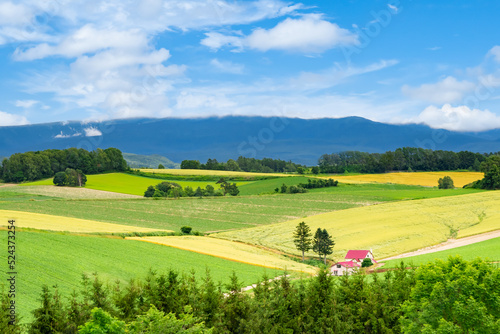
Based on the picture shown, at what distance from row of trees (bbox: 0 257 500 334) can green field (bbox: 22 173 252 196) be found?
96988 millimetres

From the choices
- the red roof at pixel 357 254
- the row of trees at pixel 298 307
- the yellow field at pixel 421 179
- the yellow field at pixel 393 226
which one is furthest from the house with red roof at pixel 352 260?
the yellow field at pixel 421 179

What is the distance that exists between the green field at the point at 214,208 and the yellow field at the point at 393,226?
818 cm

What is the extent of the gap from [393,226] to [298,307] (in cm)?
4492

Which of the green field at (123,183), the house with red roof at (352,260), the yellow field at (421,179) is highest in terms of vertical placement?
the yellow field at (421,179)

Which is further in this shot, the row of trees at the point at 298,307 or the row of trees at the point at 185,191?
the row of trees at the point at 185,191

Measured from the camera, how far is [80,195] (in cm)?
10588

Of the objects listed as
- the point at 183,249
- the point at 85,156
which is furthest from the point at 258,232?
the point at 85,156

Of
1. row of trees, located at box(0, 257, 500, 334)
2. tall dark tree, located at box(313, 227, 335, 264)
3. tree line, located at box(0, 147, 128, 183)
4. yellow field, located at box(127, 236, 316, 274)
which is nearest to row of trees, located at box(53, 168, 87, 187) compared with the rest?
tree line, located at box(0, 147, 128, 183)

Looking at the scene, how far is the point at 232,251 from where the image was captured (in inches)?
2005

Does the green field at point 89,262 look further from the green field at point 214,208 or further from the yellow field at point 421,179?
the yellow field at point 421,179

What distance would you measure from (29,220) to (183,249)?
20.9 m

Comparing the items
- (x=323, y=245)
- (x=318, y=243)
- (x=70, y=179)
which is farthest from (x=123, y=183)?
(x=323, y=245)

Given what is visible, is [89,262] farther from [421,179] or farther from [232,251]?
[421,179]

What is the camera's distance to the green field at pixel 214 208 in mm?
75500
